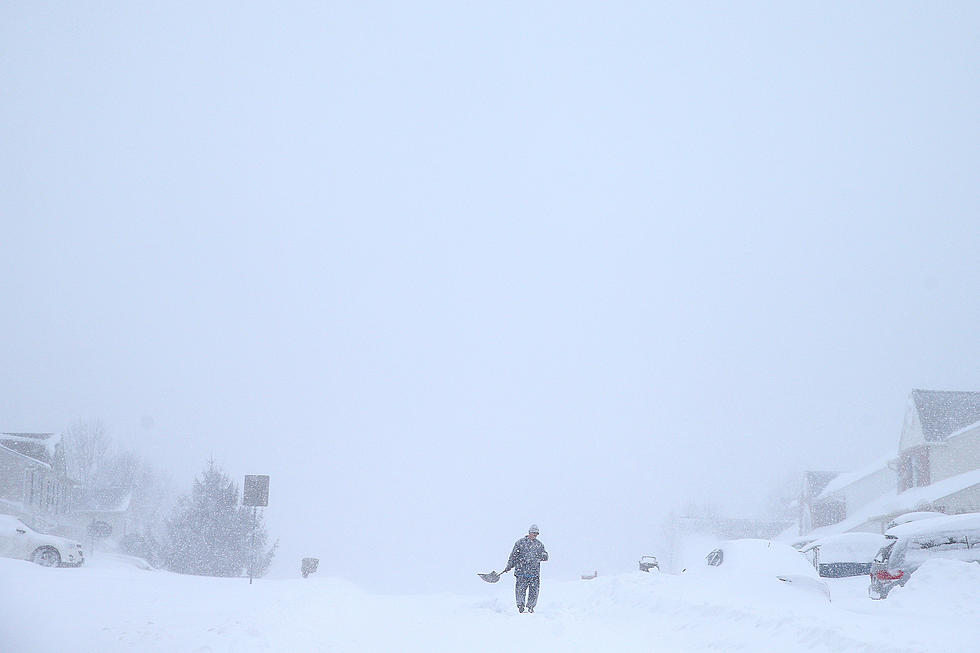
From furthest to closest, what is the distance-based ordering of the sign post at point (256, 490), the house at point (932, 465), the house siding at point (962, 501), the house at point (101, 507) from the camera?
the house at point (101, 507) → the house at point (932, 465) → the house siding at point (962, 501) → the sign post at point (256, 490)

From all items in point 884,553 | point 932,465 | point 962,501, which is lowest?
point 884,553

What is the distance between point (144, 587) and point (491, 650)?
7.22m

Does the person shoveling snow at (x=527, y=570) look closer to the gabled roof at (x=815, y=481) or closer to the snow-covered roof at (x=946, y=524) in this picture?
the snow-covered roof at (x=946, y=524)

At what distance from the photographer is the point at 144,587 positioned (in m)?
14.4

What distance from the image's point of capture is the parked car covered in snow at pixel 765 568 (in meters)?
16.2

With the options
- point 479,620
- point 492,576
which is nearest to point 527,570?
point 479,620

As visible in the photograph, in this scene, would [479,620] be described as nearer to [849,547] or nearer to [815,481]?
[849,547]

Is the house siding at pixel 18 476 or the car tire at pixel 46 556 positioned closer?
the car tire at pixel 46 556

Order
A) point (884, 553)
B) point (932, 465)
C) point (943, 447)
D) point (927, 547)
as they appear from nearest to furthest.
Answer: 1. point (927, 547)
2. point (884, 553)
3. point (943, 447)
4. point (932, 465)

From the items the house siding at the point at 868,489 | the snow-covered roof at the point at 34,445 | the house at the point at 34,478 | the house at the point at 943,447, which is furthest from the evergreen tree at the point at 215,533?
the house siding at the point at 868,489

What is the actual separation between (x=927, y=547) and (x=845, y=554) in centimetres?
1585

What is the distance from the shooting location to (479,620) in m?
14.1

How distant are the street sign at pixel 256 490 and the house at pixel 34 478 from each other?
90.9 feet

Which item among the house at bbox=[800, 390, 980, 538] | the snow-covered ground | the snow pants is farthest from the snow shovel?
the house at bbox=[800, 390, 980, 538]
